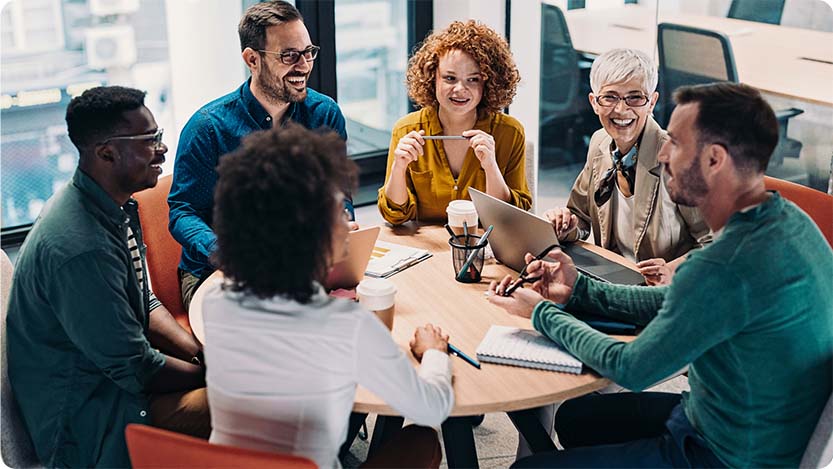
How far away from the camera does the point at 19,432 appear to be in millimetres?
2064

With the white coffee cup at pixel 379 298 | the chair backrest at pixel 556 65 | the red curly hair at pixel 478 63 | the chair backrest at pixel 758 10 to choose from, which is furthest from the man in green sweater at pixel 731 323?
the chair backrest at pixel 556 65

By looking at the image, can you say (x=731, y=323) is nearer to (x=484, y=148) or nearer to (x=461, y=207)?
(x=461, y=207)

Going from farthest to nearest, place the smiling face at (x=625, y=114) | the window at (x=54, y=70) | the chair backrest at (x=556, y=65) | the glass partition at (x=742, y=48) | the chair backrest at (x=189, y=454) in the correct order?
the chair backrest at (x=556, y=65), the glass partition at (x=742, y=48), the window at (x=54, y=70), the smiling face at (x=625, y=114), the chair backrest at (x=189, y=454)

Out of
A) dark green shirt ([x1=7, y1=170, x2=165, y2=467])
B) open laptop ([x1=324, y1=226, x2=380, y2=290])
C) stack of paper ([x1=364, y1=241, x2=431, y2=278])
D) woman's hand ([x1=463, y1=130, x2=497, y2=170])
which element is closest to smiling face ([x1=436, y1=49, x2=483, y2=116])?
woman's hand ([x1=463, y1=130, x2=497, y2=170])

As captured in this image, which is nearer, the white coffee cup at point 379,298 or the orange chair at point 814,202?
the white coffee cup at point 379,298

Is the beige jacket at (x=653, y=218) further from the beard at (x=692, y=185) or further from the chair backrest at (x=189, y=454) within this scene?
the chair backrest at (x=189, y=454)

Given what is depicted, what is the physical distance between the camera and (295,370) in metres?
1.56

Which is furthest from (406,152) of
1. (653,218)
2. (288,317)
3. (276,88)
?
(288,317)

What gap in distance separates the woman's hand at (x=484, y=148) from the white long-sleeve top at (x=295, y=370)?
4.19 feet

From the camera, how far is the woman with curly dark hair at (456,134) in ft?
9.38

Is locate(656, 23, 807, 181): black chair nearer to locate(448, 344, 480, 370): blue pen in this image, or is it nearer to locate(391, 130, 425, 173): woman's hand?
locate(391, 130, 425, 173): woman's hand

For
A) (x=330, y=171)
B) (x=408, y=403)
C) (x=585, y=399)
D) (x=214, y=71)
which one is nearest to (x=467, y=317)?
(x=585, y=399)

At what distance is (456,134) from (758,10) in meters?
1.89

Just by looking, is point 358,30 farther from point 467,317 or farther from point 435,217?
point 467,317
